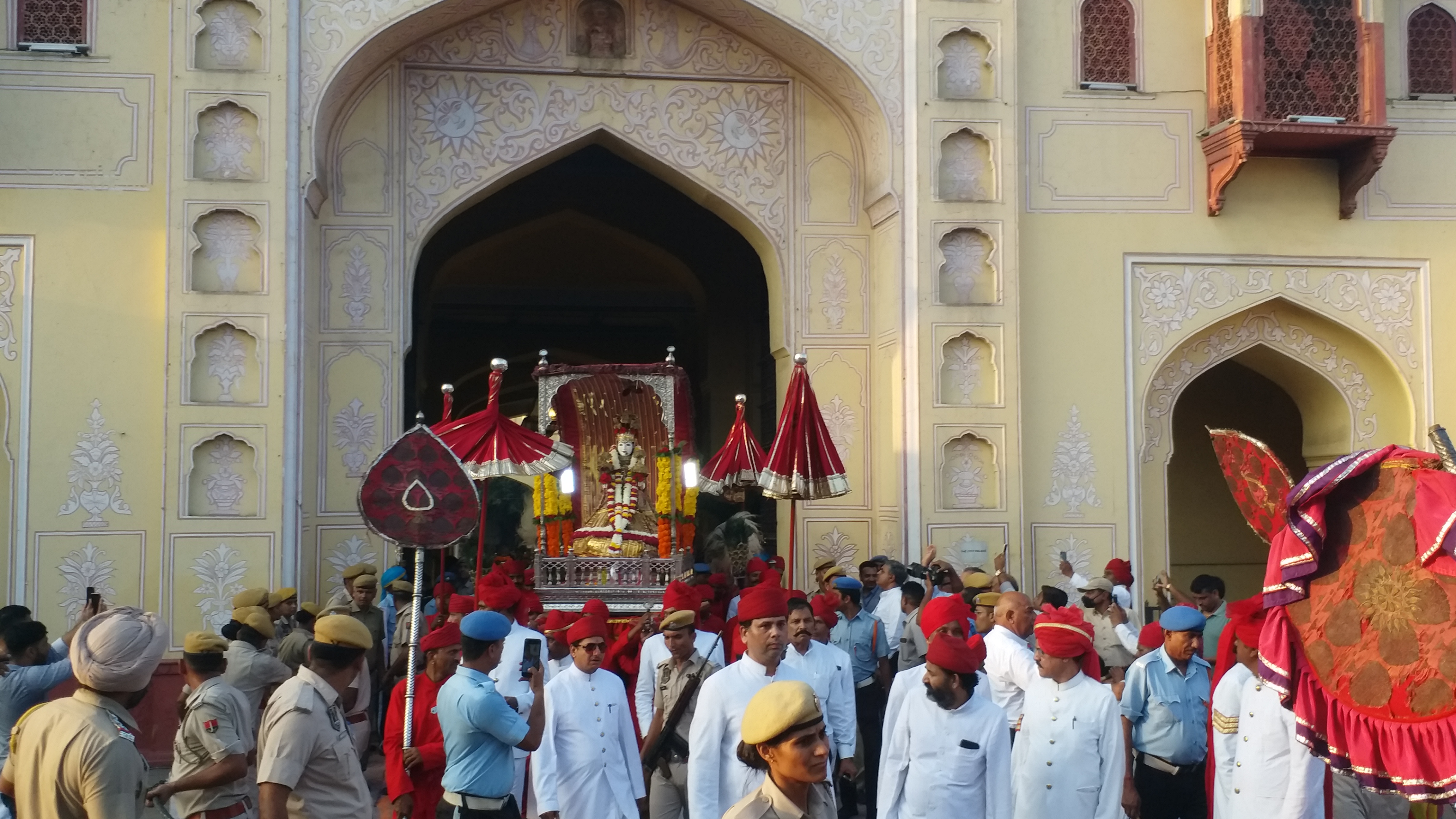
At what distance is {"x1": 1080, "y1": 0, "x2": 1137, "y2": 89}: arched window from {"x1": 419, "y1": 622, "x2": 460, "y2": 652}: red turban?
27.0 feet

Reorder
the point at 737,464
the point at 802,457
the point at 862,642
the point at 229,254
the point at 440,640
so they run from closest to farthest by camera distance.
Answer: the point at 440,640
the point at 862,642
the point at 802,457
the point at 229,254
the point at 737,464

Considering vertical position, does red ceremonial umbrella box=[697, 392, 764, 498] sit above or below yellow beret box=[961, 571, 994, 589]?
above

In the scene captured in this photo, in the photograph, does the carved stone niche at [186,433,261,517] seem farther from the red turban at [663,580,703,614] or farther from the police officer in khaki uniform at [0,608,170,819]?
the police officer in khaki uniform at [0,608,170,819]

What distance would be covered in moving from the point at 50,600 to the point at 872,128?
7.18 meters

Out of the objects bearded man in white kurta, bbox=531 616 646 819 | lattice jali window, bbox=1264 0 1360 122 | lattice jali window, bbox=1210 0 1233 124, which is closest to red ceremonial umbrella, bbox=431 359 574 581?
bearded man in white kurta, bbox=531 616 646 819

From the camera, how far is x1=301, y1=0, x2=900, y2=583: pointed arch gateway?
1197cm

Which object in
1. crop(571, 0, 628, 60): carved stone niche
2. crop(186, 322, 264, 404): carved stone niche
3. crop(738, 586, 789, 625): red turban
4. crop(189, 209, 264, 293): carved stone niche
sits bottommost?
crop(738, 586, 789, 625): red turban

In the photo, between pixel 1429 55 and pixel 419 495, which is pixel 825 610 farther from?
pixel 1429 55

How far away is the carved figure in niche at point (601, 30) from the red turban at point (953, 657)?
826 centimetres

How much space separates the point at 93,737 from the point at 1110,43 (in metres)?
10.5

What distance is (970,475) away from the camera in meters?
12.0

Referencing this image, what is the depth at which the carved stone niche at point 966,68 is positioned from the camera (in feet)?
40.1

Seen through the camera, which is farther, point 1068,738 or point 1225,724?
point 1225,724

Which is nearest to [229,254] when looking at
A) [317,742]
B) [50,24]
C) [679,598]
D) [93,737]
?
[50,24]
